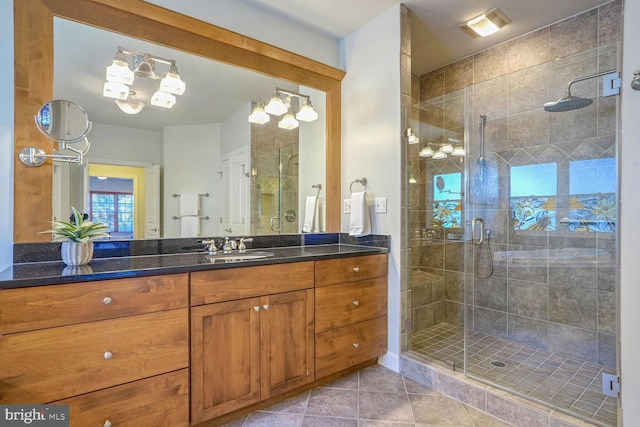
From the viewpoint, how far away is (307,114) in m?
2.60

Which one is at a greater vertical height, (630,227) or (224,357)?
(630,227)

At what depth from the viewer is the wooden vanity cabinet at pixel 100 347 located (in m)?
1.13

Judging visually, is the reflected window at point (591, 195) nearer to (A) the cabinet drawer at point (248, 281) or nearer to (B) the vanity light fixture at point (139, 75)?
(A) the cabinet drawer at point (248, 281)

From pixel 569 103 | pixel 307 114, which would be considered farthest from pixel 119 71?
pixel 569 103

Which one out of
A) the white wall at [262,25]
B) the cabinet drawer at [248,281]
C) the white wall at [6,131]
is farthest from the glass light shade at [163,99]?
the cabinet drawer at [248,281]

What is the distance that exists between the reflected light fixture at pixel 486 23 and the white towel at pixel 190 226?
2.52m

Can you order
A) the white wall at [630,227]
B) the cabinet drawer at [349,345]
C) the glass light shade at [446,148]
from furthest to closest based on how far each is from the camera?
the glass light shade at [446,148]
the cabinet drawer at [349,345]
the white wall at [630,227]

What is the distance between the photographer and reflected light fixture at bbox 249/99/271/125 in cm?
236

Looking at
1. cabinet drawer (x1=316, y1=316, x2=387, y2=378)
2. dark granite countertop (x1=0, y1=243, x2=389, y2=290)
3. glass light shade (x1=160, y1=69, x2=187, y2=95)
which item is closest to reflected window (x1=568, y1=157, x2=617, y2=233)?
cabinet drawer (x1=316, y1=316, x2=387, y2=378)

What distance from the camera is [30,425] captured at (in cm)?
115

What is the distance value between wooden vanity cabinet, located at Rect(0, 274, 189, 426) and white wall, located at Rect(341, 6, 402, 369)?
144cm

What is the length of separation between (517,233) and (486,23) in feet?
5.51

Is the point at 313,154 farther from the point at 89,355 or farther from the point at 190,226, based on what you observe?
the point at 89,355

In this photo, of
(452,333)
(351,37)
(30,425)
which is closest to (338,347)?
(452,333)
